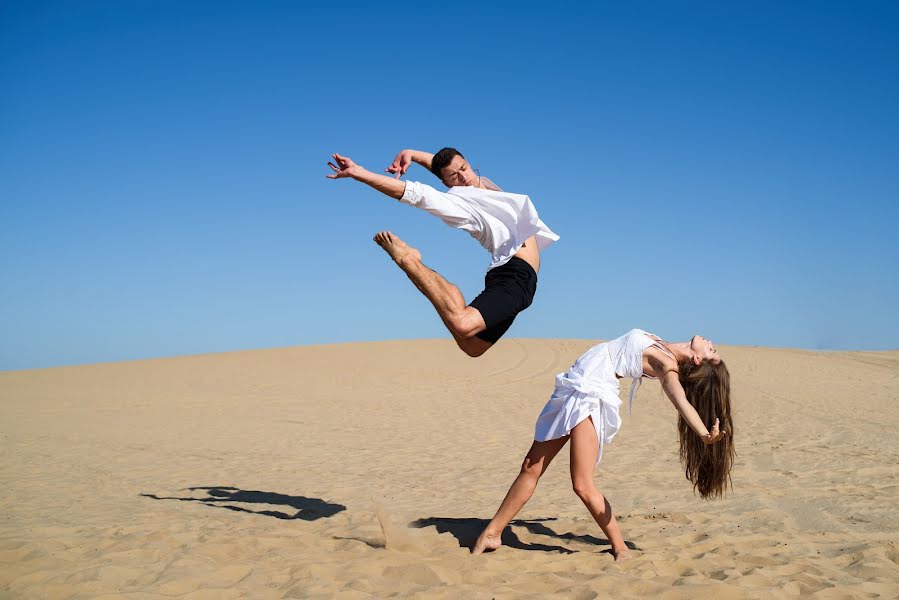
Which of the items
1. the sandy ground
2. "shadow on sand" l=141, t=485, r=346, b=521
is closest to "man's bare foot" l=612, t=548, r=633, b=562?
the sandy ground

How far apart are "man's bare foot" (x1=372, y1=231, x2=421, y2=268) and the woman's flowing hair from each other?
2.21 metres

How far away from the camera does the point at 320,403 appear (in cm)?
1991

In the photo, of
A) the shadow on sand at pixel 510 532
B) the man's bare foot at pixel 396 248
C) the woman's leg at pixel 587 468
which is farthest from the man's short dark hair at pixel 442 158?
the shadow on sand at pixel 510 532

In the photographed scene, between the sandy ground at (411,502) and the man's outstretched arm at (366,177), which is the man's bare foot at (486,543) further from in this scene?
the man's outstretched arm at (366,177)

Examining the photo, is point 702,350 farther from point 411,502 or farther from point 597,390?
point 411,502

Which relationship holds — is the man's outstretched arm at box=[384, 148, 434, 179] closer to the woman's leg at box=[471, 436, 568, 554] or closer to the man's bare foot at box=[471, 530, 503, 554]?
the woman's leg at box=[471, 436, 568, 554]

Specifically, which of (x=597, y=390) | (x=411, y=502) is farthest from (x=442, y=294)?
(x=411, y=502)

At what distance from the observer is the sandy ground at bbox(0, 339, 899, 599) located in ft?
14.2

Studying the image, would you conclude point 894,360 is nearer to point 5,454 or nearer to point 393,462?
point 393,462

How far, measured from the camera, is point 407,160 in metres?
5.32

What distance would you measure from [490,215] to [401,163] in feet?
3.13

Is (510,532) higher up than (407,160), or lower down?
lower down

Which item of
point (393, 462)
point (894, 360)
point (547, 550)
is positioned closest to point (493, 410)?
point (393, 462)

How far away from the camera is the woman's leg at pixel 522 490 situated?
497cm
